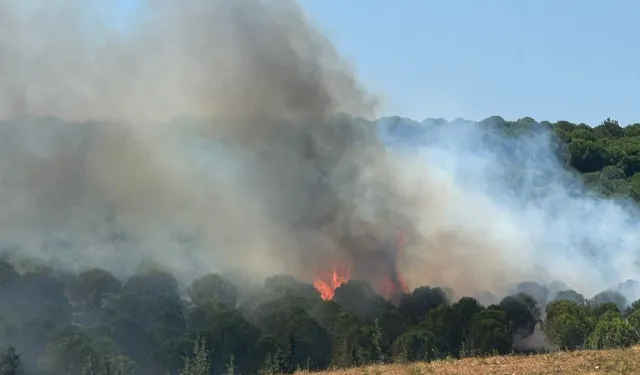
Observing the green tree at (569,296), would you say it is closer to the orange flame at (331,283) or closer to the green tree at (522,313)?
the green tree at (522,313)

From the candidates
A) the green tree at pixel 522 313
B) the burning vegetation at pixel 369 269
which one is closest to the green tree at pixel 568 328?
the green tree at pixel 522 313

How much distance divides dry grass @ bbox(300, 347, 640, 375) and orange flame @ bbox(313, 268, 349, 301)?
1918cm

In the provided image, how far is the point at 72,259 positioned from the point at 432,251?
20.9 meters

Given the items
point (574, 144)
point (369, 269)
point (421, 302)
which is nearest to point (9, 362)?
point (421, 302)

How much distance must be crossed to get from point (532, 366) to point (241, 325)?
490 inches

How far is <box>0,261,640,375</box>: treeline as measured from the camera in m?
29.0

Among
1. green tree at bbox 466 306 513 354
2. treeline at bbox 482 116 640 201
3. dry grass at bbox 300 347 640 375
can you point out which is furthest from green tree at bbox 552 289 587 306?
treeline at bbox 482 116 640 201

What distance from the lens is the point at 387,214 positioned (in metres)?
51.2

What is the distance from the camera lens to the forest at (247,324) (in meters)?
29.0

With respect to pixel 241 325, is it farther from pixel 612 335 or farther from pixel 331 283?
pixel 331 283

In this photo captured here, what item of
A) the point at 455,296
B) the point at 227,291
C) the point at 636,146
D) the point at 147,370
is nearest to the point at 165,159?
the point at 227,291

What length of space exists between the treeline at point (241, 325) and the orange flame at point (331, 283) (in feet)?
15.2

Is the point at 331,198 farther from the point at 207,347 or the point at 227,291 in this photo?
the point at 207,347

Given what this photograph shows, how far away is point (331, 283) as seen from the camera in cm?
4606
